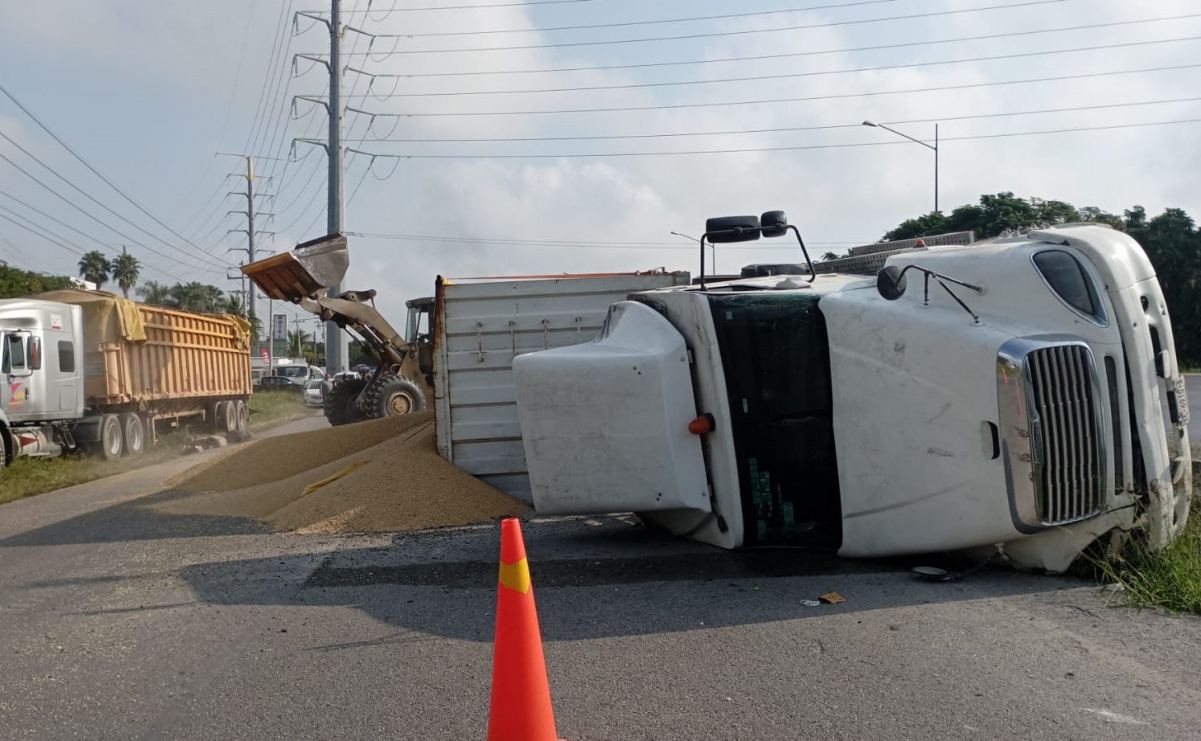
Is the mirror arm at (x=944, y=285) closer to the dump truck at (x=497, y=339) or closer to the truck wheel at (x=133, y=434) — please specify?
the dump truck at (x=497, y=339)

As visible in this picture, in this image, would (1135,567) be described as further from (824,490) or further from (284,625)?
(284,625)

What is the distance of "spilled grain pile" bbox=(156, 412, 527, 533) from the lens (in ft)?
29.0

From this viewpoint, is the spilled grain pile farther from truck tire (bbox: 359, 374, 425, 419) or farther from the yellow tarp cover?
the yellow tarp cover

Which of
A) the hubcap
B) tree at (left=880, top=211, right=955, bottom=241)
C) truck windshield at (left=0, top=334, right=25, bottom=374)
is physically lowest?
the hubcap

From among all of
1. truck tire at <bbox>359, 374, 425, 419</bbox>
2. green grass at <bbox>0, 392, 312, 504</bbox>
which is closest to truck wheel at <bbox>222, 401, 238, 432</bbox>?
green grass at <bbox>0, 392, 312, 504</bbox>

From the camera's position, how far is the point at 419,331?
19.8 metres

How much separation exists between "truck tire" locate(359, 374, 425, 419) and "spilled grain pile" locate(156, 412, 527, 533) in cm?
695

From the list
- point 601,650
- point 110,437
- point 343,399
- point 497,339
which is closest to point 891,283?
point 601,650

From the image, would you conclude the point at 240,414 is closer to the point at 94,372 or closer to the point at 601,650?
the point at 94,372

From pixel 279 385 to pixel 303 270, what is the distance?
3694 centimetres

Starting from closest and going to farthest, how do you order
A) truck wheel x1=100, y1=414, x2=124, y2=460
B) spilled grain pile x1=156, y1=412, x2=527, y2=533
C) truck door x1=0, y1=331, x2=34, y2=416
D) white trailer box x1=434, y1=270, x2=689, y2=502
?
1. spilled grain pile x1=156, y1=412, x2=527, y2=533
2. white trailer box x1=434, y1=270, x2=689, y2=502
3. truck door x1=0, y1=331, x2=34, y2=416
4. truck wheel x1=100, y1=414, x2=124, y2=460

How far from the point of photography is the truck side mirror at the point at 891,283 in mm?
6141

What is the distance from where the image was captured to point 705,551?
7.30 meters

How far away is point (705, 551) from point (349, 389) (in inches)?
607
